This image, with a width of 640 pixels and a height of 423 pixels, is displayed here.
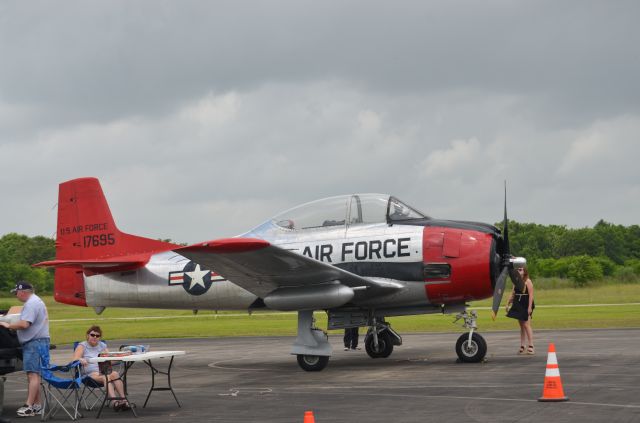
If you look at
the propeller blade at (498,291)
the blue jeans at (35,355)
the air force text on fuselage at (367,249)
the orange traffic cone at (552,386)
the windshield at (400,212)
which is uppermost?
the windshield at (400,212)

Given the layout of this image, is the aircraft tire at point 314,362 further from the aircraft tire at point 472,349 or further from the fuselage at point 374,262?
the aircraft tire at point 472,349

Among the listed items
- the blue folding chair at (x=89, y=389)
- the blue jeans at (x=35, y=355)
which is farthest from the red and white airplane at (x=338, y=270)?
the blue jeans at (x=35, y=355)

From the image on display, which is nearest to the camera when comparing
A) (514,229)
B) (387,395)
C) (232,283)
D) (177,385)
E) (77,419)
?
(77,419)

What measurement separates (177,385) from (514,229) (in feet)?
314

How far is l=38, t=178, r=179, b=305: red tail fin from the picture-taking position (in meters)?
21.5

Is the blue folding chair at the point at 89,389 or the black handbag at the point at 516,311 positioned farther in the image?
the black handbag at the point at 516,311

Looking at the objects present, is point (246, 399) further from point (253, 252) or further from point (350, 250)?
point (350, 250)

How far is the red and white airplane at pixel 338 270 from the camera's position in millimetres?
17078

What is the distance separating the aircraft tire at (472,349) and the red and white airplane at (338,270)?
0.7 inches

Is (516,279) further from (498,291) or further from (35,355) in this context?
(35,355)

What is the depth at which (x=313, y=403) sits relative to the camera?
12.8 meters

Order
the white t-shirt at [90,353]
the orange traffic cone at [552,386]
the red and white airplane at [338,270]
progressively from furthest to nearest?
the red and white airplane at [338,270]
the white t-shirt at [90,353]
the orange traffic cone at [552,386]

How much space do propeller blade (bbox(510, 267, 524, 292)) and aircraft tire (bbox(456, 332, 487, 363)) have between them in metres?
1.49

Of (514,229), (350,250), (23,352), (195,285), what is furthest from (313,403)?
(514,229)
